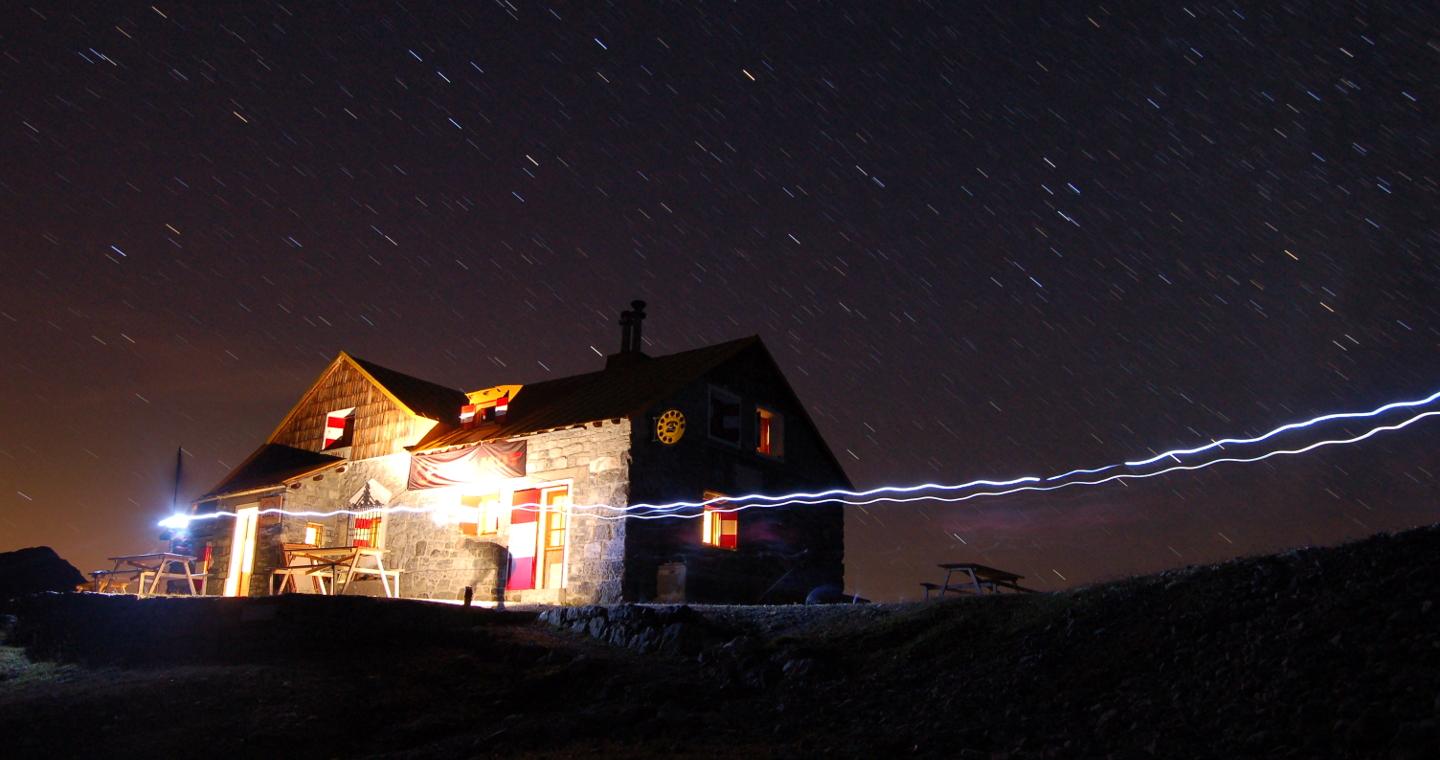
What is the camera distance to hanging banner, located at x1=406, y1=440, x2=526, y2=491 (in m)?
19.8

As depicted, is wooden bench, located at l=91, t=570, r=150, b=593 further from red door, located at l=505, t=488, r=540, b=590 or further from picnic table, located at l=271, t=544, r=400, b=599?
red door, located at l=505, t=488, r=540, b=590

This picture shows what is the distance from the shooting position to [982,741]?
750 centimetres

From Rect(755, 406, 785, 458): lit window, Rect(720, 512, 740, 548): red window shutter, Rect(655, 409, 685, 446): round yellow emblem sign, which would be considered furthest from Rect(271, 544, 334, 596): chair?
Rect(755, 406, 785, 458): lit window

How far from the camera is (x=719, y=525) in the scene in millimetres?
20969

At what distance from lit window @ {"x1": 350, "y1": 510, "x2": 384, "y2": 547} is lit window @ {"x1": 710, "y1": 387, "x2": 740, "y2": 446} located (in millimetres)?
7129

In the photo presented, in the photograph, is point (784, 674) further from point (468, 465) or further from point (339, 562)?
point (468, 465)

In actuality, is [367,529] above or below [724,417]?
below

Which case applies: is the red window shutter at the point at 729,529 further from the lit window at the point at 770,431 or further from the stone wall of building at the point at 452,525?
the stone wall of building at the point at 452,525

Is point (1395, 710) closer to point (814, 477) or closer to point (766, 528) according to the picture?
point (766, 528)

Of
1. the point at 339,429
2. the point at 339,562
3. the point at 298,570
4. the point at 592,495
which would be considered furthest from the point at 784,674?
the point at 339,429

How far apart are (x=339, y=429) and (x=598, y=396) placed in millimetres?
7217

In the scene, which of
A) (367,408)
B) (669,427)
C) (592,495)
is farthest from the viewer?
(367,408)

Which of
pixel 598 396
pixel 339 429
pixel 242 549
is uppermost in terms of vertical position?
pixel 598 396

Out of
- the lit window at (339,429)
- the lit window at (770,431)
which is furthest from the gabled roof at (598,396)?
the lit window at (339,429)
